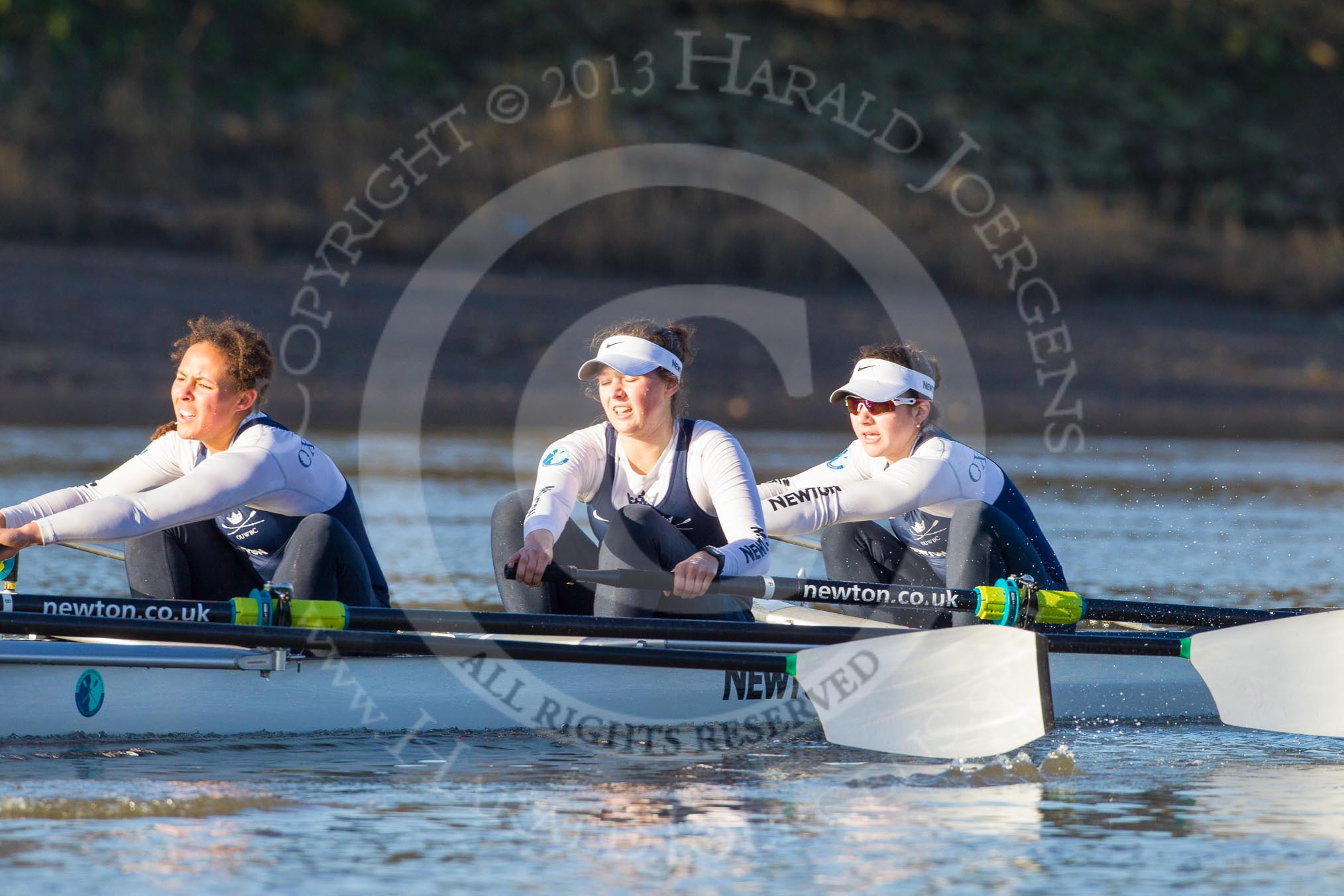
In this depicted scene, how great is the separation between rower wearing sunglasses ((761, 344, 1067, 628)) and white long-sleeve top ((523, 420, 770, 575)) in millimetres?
472

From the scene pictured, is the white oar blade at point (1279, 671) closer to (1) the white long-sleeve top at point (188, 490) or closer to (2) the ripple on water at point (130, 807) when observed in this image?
(1) the white long-sleeve top at point (188, 490)

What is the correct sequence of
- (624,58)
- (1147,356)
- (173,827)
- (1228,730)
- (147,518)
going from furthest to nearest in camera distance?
(624,58)
(1147,356)
(1228,730)
(147,518)
(173,827)

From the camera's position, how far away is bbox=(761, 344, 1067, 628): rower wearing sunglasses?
6.41m

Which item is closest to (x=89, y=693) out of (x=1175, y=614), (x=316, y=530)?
(x=316, y=530)

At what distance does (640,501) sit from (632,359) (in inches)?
19.0

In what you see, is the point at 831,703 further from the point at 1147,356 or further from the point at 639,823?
the point at 1147,356

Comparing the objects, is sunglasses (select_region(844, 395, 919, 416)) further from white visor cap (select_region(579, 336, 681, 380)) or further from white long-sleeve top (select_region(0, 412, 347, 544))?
white long-sleeve top (select_region(0, 412, 347, 544))

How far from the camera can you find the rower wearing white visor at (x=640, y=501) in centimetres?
593

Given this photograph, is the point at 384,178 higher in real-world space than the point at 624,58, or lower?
lower

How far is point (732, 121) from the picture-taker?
22250mm

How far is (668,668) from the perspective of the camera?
20.2ft

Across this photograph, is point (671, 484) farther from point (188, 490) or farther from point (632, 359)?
point (188, 490)

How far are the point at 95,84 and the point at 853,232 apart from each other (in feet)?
26.8

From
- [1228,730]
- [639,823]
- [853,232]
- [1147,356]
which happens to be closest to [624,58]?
[853,232]
